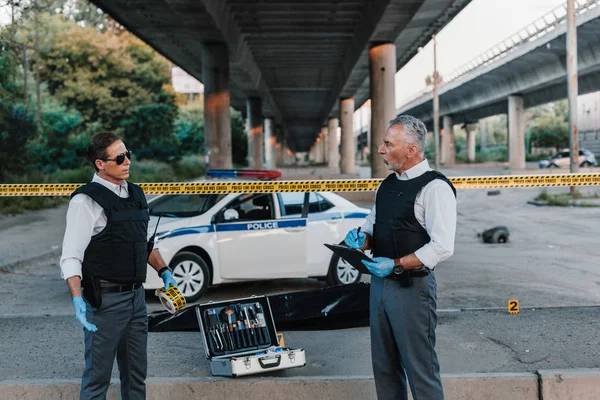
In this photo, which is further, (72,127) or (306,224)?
(72,127)

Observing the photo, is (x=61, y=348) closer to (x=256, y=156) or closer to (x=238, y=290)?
(x=238, y=290)

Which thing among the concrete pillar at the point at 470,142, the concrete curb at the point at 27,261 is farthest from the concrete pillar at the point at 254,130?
the concrete pillar at the point at 470,142

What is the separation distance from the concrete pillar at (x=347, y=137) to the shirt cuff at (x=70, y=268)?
51602mm

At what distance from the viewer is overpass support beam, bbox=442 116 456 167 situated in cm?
8400

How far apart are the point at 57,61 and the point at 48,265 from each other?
53.4 metres

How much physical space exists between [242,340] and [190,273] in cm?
425

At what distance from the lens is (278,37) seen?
3203 cm

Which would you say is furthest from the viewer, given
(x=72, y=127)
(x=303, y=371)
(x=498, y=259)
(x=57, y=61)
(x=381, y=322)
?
(x=57, y=61)

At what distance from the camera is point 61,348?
7242mm

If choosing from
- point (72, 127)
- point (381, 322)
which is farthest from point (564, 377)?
point (72, 127)

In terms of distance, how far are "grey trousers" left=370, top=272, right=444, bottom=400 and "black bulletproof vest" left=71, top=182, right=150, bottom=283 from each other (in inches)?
60.7

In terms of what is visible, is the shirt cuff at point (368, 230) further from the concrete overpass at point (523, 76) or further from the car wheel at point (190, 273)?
the concrete overpass at point (523, 76)

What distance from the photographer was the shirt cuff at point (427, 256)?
15.1 ft

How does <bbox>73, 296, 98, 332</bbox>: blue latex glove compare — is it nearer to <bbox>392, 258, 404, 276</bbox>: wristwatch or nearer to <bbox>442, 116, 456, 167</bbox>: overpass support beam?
<bbox>392, 258, 404, 276</bbox>: wristwatch
